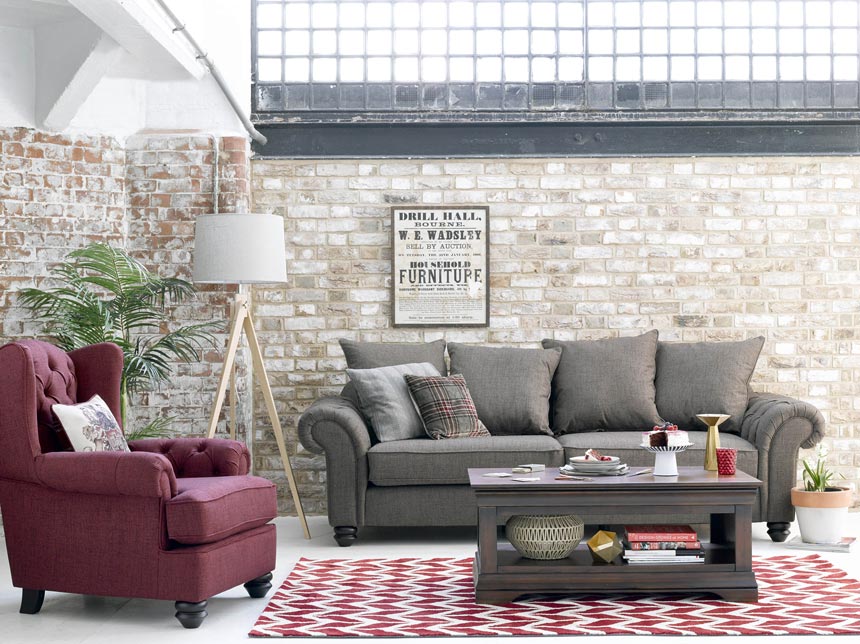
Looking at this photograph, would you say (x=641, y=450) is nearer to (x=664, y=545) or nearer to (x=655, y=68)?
(x=664, y=545)

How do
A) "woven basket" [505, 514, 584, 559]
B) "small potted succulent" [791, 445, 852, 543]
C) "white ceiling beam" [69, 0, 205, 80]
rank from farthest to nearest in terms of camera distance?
"small potted succulent" [791, 445, 852, 543] → "white ceiling beam" [69, 0, 205, 80] → "woven basket" [505, 514, 584, 559]

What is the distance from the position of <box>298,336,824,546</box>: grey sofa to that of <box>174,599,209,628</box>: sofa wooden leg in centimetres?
155

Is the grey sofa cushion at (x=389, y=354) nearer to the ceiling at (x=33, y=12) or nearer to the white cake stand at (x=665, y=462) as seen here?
the white cake stand at (x=665, y=462)

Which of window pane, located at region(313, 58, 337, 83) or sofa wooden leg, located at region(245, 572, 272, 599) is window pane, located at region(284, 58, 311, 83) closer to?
window pane, located at region(313, 58, 337, 83)

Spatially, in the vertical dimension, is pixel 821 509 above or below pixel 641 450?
below

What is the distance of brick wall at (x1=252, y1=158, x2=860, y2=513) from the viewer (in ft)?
20.6

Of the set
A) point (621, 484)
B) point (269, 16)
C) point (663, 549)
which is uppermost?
point (269, 16)

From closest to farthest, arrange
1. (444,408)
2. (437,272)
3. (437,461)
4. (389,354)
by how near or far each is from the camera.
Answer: (437,461) < (444,408) < (389,354) < (437,272)

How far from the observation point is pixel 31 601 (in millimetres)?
3877

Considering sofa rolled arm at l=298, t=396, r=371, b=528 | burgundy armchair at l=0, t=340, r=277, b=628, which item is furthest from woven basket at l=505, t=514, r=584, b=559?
sofa rolled arm at l=298, t=396, r=371, b=528

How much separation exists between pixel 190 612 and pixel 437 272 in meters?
3.16

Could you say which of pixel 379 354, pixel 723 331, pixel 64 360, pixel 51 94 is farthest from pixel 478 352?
pixel 51 94

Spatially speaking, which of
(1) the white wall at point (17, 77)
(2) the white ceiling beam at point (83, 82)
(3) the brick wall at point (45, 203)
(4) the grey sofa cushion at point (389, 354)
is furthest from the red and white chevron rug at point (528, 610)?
(1) the white wall at point (17, 77)

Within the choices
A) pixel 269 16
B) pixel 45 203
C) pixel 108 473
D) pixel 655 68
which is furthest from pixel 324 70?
pixel 108 473
